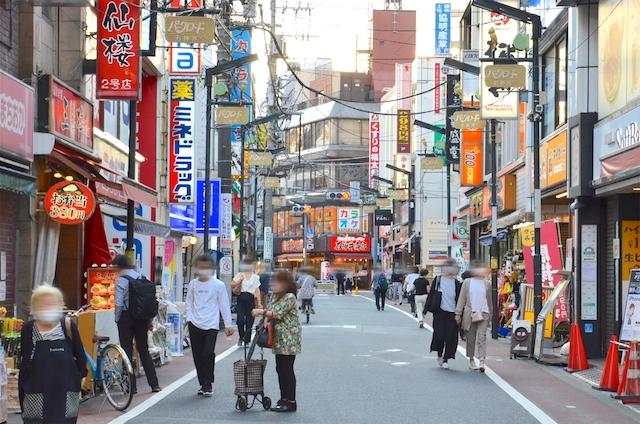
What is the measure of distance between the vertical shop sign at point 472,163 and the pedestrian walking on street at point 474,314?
74.5 feet

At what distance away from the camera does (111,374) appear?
503 inches

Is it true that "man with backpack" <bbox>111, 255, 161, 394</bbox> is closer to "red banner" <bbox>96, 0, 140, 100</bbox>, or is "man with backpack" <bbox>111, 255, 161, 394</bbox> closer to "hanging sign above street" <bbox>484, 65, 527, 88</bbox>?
"red banner" <bbox>96, 0, 140, 100</bbox>

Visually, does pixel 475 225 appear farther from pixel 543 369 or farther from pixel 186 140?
pixel 543 369

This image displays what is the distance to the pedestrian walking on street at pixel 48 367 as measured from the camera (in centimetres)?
793

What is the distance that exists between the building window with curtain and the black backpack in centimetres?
1293

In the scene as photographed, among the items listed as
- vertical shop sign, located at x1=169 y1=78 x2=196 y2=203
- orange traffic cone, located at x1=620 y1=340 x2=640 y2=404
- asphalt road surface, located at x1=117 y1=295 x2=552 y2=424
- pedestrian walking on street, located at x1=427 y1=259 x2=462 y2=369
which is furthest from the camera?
vertical shop sign, located at x1=169 y1=78 x2=196 y2=203

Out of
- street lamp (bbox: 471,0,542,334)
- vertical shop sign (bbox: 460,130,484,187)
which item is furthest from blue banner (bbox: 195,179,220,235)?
street lamp (bbox: 471,0,542,334)

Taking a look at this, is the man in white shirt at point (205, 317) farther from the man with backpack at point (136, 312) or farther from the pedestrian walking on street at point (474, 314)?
the pedestrian walking on street at point (474, 314)

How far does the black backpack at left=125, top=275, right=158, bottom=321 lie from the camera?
1373 centimetres

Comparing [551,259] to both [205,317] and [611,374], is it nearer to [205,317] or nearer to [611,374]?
[611,374]

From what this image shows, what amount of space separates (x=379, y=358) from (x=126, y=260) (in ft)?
21.6

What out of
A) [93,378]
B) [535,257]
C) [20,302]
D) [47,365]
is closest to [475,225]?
[535,257]

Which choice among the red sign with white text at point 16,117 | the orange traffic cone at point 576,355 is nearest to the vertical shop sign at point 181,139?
the red sign with white text at point 16,117

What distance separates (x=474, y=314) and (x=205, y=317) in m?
5.49
